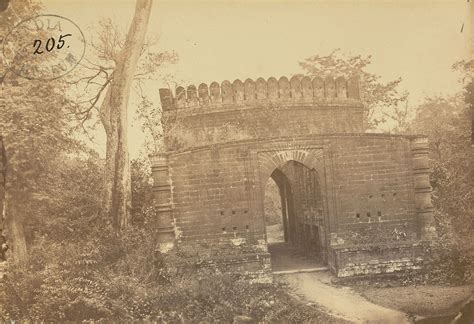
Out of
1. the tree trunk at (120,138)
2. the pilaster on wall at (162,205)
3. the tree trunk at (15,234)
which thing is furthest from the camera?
the tree trunk at (120,138)

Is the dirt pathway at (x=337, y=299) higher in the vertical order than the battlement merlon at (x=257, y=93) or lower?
lower

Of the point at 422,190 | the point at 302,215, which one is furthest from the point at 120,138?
the point at 422,190

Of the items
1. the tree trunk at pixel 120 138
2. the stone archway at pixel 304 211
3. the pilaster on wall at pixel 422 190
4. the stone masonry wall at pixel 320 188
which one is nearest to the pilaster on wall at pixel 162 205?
the stone masonry wall at pixel 320 188

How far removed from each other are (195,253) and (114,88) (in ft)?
16.1

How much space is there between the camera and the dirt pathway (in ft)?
26.6

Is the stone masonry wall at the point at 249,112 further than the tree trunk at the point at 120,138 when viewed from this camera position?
Yes

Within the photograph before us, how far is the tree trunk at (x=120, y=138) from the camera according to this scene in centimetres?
1102

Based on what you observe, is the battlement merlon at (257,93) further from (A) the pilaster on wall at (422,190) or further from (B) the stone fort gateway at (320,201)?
(A) the pilaster on wall at (422,190)

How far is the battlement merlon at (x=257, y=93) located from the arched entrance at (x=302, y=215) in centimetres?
227

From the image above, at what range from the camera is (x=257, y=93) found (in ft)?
42.1

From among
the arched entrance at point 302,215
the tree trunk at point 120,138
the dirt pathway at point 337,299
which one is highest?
the tree trunk at point 120,138

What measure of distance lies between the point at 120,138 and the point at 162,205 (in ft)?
8.27

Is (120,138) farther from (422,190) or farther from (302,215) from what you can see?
(422,190)

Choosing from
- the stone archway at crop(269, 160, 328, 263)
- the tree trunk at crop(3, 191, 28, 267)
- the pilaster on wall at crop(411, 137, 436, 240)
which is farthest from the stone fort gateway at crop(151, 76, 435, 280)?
the tree trunk at crop(3, 191, 28, 267)
